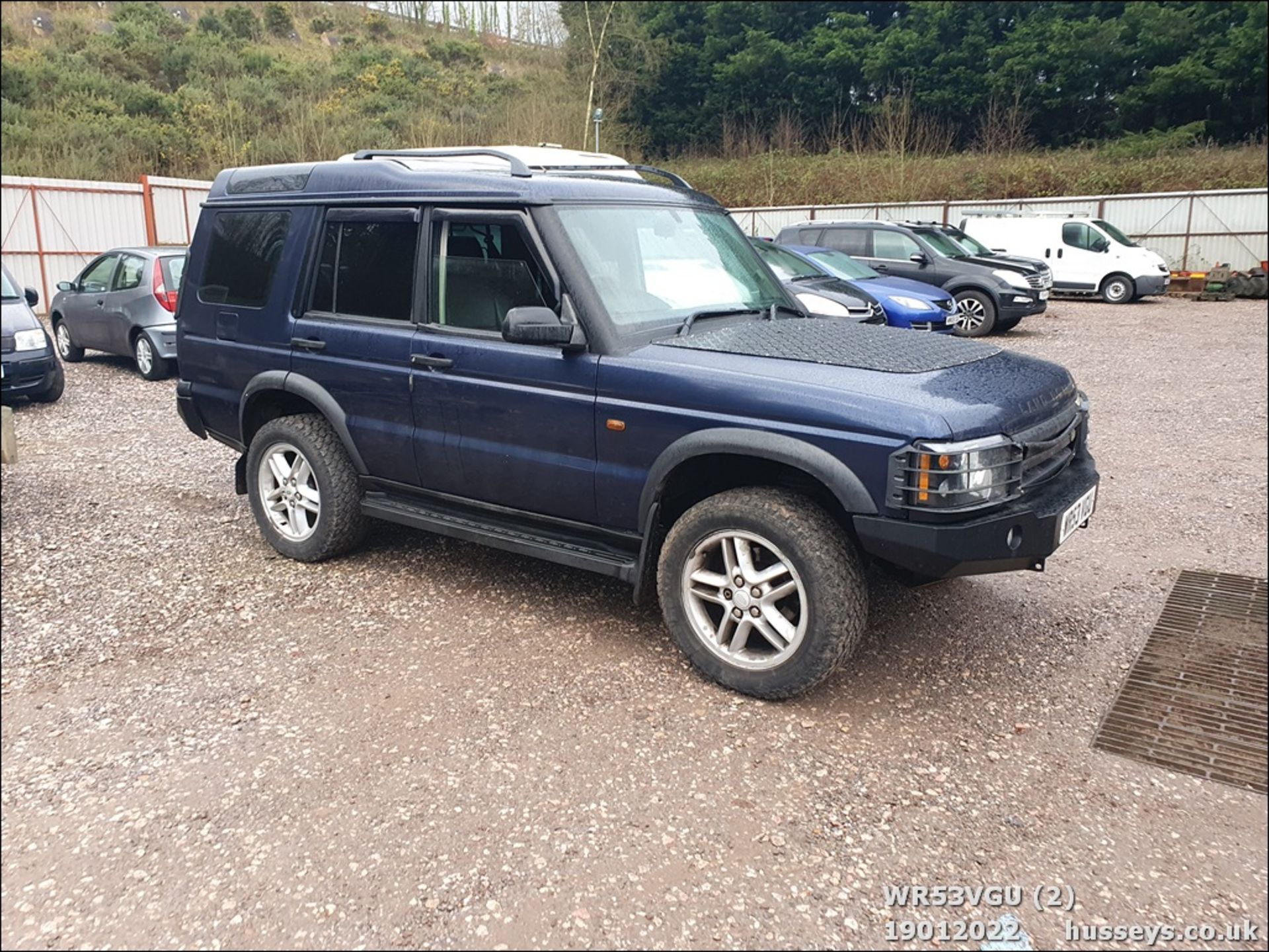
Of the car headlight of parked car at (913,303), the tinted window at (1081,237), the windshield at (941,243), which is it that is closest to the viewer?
the car headlight of parked car at (913,303)

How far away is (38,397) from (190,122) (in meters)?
27.8

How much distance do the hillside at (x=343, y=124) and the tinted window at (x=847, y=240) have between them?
14.0 metres

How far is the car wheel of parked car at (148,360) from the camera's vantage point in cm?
1170

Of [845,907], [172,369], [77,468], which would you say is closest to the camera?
[845,907]

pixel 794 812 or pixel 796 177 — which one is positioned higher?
pixel 796 177

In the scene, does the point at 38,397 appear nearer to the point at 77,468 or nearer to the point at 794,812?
the point at 77,468

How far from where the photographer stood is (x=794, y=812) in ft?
10.5

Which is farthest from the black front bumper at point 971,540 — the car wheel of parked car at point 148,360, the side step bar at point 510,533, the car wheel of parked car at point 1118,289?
the car wheel of parked car at point 1118,289

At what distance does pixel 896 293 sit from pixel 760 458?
9.26 metres

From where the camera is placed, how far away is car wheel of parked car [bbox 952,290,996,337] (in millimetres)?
15328

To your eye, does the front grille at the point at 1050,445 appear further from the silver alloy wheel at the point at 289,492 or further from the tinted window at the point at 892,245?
the tinted window at the point at 892,245

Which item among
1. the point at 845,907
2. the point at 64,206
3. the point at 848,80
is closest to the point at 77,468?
the point at 845,907

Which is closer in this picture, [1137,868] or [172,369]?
[1137,868]

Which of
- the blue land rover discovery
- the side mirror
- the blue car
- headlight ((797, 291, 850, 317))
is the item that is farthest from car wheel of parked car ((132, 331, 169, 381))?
the side mirror
